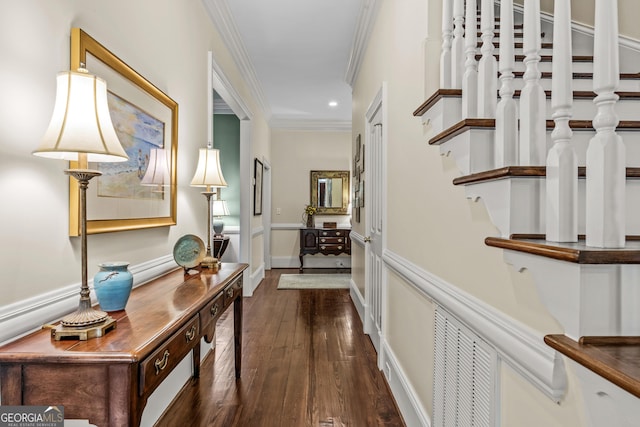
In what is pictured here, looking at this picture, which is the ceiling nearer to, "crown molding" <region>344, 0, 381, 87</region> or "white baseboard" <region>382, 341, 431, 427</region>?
"crown molding" <region>344, 0, 381, 87</region>

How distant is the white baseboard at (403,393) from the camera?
1701mm

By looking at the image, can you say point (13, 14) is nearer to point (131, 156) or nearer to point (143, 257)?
point (131, 156)

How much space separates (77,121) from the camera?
39.9 inches

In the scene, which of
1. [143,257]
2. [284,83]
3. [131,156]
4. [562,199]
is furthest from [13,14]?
[284,83]

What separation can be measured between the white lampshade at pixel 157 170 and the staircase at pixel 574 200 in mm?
1538

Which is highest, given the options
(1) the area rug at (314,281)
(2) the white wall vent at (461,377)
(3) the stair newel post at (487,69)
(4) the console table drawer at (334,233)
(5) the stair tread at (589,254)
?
Result: (3) the stair newel post at (487,69)

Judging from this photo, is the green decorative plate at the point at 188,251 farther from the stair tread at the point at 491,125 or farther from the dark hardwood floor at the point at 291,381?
the stair tread at the point at 491,125

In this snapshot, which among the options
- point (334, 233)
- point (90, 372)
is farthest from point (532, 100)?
point (334, 233)

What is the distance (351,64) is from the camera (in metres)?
4.04

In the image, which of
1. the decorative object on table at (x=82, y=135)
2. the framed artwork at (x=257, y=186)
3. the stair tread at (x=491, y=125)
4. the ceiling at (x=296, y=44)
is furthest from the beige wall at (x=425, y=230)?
the framed artwork at (x=257, y=186)

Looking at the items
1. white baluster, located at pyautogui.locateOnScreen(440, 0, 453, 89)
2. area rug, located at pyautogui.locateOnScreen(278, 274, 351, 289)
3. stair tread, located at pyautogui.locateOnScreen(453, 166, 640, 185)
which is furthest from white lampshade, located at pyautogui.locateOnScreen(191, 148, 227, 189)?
area rug, located at pyautogui.locateOnScreen(278, 274, 351, 289)

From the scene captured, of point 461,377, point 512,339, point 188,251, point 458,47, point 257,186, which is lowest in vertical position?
point 461,377

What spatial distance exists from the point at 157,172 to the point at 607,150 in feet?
6.27

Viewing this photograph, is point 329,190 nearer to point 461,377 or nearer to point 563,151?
point 461,377
